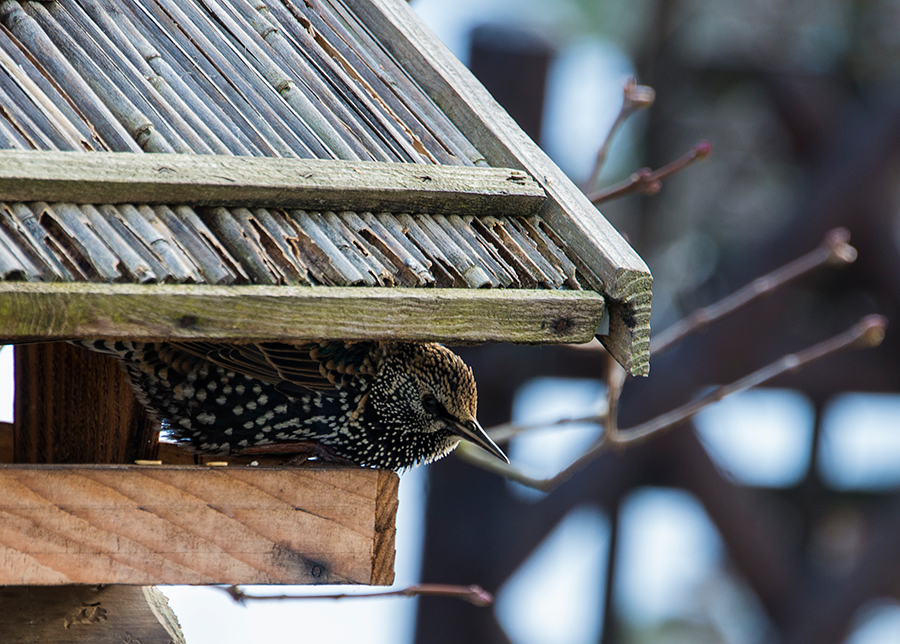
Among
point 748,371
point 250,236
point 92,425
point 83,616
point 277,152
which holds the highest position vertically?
point 748,371

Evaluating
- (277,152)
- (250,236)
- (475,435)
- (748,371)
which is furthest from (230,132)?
(748,371)

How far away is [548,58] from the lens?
3191mm

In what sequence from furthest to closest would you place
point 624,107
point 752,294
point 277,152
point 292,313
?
1. point 752,294
2. point 624,107
3. point 277,152
4. point 292,313

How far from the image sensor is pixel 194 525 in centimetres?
125

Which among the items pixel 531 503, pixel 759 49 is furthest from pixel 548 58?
pixel 759 49

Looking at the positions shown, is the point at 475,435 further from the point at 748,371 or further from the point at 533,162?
the point at 748,371

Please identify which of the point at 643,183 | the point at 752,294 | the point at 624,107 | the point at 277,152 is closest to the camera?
the point at 277,152

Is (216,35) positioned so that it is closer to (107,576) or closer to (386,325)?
(386,325)

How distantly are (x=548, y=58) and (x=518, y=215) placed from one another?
204cm

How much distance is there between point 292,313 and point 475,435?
1.70ft

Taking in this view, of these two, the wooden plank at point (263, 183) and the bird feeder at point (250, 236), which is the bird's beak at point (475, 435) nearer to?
the bird feeder at point (250, 236)

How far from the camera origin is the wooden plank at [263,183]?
108cm

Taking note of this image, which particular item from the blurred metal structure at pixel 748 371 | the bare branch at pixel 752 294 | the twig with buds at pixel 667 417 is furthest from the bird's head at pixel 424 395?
the blurred metal structure at pixel 748 371

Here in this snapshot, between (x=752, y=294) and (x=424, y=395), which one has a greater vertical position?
(x=752, y=294)
